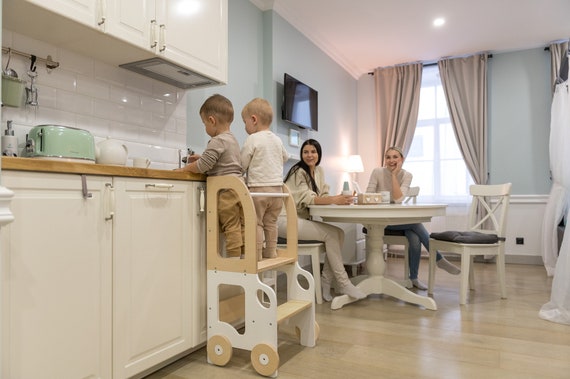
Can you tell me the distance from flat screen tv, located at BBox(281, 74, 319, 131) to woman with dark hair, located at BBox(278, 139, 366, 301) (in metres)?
0.68

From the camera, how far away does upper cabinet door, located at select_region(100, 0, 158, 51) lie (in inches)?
70.2

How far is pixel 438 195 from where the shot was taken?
5.45 metres

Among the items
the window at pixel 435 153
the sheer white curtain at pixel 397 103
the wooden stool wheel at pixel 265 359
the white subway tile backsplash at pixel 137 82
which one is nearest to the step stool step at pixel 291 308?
the wooden stool wheel at pixel 265 359

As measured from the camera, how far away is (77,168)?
4.62 ft

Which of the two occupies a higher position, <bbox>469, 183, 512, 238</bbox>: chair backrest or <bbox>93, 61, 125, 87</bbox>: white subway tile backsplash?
<bbox>93, 61, 125, 87</bbox>: white subway tile backsplash

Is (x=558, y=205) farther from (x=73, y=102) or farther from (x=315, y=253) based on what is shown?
(x=73, y=102)

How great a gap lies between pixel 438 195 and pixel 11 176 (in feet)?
16.8

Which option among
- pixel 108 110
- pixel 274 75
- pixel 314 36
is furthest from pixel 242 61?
pixel 108 110

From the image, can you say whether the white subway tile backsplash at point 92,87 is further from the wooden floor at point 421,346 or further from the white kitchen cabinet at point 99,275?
the wooden floor at point 421,346

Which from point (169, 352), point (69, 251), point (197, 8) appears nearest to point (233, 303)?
point (169, 352)

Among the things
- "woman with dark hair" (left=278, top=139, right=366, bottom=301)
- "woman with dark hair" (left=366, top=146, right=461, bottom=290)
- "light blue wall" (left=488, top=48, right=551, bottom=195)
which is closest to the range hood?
"woman with dark hair" (left=278, top=139, right=366, bottom=301)

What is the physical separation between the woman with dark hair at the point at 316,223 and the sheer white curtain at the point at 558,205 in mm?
1231

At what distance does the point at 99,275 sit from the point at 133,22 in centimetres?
116

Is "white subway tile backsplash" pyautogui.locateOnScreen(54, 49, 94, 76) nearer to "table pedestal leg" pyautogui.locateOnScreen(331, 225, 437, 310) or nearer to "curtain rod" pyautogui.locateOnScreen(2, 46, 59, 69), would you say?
"curtain rod" pyautogui.locateOnScreen(2, 46, 59, 69)
